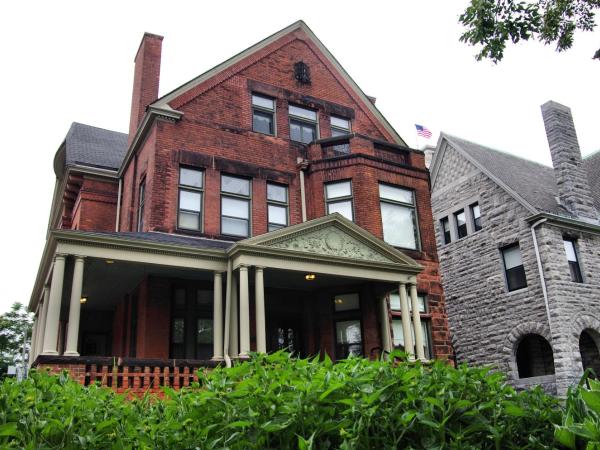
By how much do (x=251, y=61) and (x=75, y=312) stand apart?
33.7ft

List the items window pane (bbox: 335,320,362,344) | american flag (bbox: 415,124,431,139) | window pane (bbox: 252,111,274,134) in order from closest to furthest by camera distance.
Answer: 1. window pane (bbox: 335,320,362,344)
2. window pane (bbox: 252,111,274,134)
3. american flag (bbox: 415,124,431,139)

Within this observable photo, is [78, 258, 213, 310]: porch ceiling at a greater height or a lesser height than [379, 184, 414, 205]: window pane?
lesser

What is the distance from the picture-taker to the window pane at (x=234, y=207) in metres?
15.9

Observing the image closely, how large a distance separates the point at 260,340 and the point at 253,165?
20.4 ft

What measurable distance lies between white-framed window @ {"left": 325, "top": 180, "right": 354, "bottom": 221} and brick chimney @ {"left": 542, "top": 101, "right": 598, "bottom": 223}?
32.0 ft

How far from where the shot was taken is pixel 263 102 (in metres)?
18.1

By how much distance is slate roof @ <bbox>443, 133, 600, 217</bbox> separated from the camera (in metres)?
21.5

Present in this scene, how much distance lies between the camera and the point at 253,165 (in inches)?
655

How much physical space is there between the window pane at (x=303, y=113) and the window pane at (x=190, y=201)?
4657mm

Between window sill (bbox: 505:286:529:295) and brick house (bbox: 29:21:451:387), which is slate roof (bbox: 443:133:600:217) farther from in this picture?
brick house (bbox: 29:21:451:387)

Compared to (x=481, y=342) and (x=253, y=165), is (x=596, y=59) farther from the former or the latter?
(x=481, y=342)

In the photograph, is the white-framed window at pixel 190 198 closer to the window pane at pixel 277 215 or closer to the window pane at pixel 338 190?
the window pane at pixel 277 215

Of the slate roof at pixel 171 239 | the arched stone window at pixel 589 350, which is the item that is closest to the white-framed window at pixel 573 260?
the arched stone window at pixel 589 350

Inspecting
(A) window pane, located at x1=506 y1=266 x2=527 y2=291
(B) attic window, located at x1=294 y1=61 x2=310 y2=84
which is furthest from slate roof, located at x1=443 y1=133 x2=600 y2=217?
(B) attic window, located at x1=294 y1=61 x2=310 y2=84
